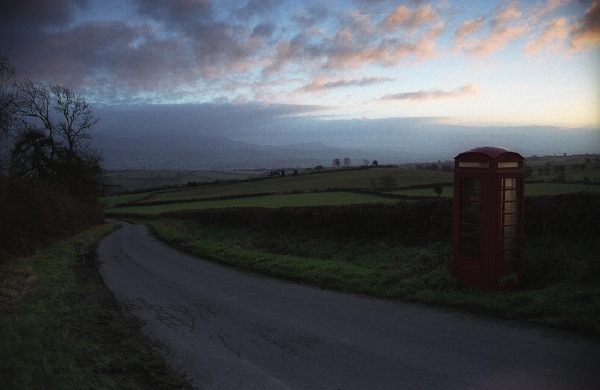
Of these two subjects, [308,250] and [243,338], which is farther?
[308,250]

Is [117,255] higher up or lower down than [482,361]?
lower down

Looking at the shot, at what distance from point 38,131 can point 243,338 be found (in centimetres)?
4234

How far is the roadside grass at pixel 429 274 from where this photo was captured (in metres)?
6.12

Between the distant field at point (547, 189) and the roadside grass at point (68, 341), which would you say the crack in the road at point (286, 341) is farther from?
the distant field at point (547, 189)

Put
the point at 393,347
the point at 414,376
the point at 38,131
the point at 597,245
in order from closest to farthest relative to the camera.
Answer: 1. the point at 414,376
2. the point at 393,347
3. the point at 597,245
4. the point at 38,131

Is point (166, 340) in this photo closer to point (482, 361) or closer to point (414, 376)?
point (414, 376)

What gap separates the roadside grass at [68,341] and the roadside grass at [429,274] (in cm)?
459

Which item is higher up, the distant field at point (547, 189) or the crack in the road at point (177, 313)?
the distant field at point (547, 189)

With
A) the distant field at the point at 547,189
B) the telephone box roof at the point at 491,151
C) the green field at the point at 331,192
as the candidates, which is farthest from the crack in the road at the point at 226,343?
the green field at the point at 331,192

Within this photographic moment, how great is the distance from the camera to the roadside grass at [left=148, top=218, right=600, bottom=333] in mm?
6125

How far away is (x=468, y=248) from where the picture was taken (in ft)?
26.1

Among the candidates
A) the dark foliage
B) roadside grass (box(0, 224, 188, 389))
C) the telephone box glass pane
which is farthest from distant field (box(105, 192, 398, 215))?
the dark foliage

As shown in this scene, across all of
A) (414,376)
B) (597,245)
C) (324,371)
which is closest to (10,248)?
(324,371)

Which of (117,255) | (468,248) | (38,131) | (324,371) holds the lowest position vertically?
(117,255)
